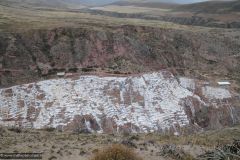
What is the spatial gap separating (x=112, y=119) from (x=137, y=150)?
47.8 feet

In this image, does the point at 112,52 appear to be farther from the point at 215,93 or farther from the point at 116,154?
the point at 116,154

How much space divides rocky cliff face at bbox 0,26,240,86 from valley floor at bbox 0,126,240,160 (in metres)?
16.8

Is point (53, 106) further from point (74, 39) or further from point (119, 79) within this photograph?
point (74, 39)

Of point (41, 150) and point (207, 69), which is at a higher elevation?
point (207, 69)

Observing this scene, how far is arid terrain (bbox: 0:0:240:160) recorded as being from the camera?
29.9 m

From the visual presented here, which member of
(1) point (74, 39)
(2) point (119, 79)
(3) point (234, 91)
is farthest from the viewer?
(1) point (74, 39)

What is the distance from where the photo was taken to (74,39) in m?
58.6

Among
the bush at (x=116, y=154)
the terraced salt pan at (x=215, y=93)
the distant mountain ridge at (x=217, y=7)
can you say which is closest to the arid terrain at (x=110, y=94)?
the terraced salt pan at (x=215, y=93)

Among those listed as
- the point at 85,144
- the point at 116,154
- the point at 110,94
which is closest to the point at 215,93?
the point at 110,94

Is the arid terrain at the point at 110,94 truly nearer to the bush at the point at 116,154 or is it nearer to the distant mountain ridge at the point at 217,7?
the bush at the point at 116,154

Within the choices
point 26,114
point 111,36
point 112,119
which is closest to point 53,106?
point 26,114

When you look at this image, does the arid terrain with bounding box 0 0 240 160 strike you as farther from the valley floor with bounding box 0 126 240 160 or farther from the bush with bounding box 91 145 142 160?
the bush with bounding box 91 145 142 160

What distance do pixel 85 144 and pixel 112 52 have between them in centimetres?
3179

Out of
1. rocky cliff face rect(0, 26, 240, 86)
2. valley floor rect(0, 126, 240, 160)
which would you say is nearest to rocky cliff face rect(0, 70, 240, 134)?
rocky cliff face rect(0, 26, 240, 86)
